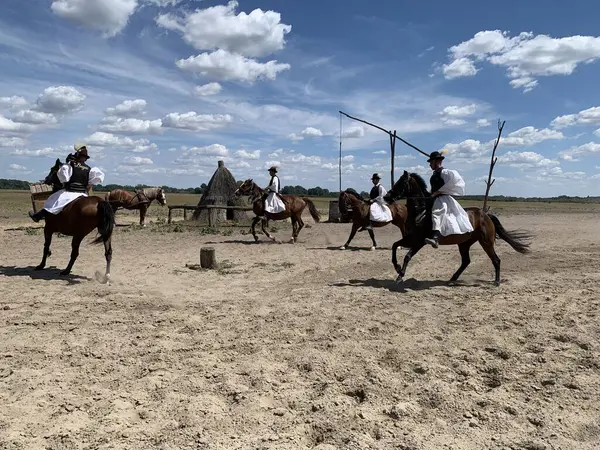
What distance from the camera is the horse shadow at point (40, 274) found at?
8.30m

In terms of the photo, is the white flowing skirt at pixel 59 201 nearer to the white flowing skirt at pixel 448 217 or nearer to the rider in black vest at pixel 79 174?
the rider in black vest at pixel 79 174

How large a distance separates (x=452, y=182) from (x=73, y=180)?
280 inches

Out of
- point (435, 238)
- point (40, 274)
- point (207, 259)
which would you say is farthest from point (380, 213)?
point (40, 274)

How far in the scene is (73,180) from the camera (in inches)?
346

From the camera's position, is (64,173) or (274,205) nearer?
(64,173)

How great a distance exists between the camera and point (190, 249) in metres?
13.3

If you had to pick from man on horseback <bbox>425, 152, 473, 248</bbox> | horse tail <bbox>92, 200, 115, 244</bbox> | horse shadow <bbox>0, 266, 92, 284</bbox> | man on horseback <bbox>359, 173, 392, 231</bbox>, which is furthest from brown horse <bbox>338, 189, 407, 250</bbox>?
horse shadow <bbox>0, 266, 92, 284</bbox>

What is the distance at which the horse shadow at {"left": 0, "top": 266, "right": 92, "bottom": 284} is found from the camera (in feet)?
27.2

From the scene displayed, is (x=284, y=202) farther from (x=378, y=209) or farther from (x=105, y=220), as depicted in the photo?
(x=105, y=220)

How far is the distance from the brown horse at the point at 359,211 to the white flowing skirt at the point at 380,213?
0.35 ft

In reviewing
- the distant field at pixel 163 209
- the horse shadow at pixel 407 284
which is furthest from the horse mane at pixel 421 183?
the distant field at pixel 163 209

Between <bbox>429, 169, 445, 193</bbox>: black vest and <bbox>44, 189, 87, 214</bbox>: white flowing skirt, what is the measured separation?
6.71m

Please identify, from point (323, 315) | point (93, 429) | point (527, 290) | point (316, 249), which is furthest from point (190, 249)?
point (93, 429)

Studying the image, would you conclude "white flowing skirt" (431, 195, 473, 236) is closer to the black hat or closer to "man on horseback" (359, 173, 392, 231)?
the black hat
